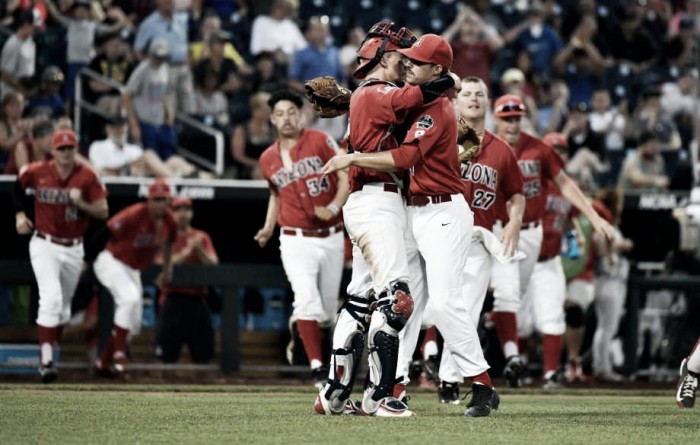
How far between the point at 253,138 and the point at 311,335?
430cm

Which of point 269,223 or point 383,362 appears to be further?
point 269,223

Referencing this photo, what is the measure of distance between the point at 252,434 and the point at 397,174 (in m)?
1.71

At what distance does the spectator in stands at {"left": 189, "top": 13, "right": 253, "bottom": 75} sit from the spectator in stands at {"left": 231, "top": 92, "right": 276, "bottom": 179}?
152cm

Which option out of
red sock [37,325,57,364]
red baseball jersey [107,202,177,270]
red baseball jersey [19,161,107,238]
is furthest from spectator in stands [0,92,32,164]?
red sock [37,325,57,364]

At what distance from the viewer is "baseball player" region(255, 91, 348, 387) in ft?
32.6

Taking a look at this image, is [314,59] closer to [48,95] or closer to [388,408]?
[48,95]

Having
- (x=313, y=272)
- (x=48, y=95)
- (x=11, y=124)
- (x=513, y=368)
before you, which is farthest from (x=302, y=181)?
(x=48, y=95)

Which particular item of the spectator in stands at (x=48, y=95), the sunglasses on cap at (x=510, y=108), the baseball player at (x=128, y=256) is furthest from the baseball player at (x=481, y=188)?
the spectator in stands at (x=48, y=95)

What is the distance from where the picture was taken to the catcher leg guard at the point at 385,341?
657 cm

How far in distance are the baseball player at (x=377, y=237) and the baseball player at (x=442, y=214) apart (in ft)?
0.32

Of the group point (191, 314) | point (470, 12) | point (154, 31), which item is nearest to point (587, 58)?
point (470, 12)

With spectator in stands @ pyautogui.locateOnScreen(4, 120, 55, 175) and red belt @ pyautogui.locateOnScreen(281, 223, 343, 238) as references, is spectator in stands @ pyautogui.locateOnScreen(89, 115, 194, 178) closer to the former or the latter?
spectator in stands @ pyautogui.locateOnScreen(4, 120, 55, 175)

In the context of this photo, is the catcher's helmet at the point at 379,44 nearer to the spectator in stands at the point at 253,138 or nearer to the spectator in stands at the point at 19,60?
the spectator in stands at the point at 253,138

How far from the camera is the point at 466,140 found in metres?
7.87
